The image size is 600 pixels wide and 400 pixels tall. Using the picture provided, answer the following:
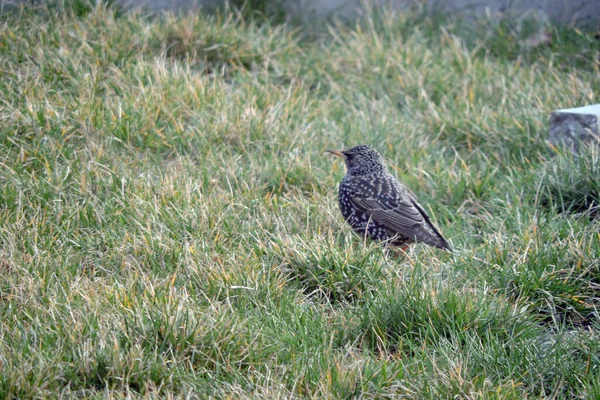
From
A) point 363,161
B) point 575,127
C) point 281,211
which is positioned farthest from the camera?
point 575,127

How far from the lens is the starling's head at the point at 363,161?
16.8 feet

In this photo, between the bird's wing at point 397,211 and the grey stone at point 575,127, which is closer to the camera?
the bird's wing at point 397,211

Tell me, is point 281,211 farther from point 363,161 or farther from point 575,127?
point 575,127

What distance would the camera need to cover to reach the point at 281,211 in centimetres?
482

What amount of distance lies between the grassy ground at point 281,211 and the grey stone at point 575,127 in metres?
0.19

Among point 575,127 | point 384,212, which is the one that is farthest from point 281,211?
point 575,127

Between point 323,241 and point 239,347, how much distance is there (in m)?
1.03

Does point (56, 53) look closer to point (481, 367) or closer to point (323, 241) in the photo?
point (323, 241)

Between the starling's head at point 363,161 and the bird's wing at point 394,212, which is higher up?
the starling's head at point 363,161

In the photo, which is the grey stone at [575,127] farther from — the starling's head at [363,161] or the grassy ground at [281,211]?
the starling's head at [363,161]

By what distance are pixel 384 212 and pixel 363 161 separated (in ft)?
1.48

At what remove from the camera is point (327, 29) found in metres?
7.90

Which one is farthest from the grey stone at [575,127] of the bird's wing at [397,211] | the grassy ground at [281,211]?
the bird's wing at [397,211]

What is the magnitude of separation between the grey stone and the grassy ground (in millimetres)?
191
